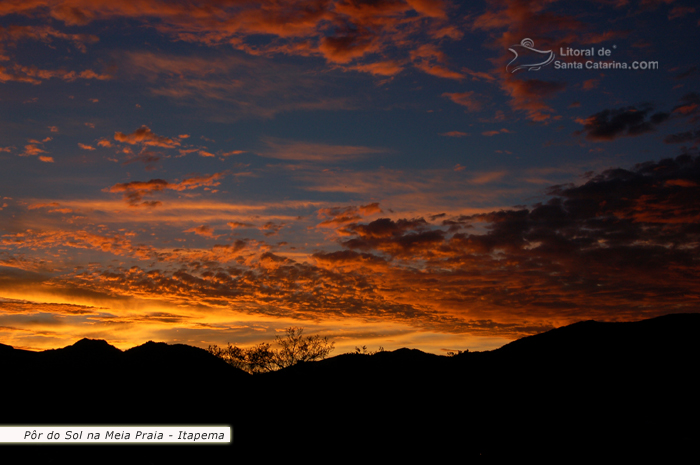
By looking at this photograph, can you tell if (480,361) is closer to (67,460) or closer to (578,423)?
(578,423)

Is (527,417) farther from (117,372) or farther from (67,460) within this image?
(117,372)

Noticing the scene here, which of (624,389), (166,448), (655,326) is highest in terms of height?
(655,326)

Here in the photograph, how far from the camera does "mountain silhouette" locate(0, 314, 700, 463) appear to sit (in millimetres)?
32781

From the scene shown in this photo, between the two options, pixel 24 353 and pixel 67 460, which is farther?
pixel 24 353

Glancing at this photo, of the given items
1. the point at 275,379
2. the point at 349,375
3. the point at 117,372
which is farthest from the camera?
the point at 275,379

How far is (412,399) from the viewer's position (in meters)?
50.7

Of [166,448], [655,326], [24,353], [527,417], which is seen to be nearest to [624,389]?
[527,417]

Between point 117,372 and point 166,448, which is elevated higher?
point 117,372

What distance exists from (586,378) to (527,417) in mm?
6477

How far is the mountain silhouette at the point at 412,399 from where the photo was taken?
108 ft

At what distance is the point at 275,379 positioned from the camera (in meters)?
69.2

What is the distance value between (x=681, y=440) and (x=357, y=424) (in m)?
29.5

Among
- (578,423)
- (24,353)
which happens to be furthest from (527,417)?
(24,353)

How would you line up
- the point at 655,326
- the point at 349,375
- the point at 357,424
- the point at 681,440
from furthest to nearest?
1. the point at 349,375
2. the point at 357,424
3. the point at 655,326
4. the point at 681,440
